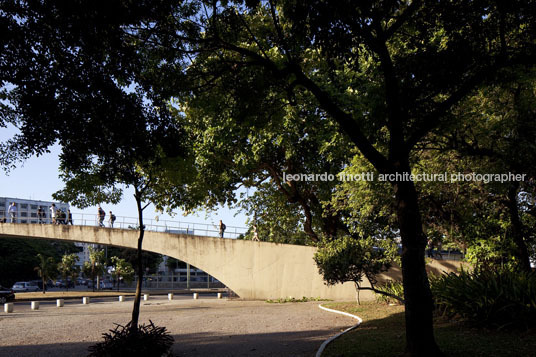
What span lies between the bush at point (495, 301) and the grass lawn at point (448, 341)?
0.39 metres

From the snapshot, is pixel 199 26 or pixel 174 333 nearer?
pixel 199 26

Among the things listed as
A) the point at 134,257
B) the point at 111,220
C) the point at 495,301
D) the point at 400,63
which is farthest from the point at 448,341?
the point at 134,257

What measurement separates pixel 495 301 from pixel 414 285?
3808 mm

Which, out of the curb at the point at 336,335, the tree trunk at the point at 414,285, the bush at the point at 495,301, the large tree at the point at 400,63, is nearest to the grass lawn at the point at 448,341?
the curb at the point at 336,335

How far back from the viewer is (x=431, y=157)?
1384 centimetres

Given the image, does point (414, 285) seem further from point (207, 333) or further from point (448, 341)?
point (207, 333)

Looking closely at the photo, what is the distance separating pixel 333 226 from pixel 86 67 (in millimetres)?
17744

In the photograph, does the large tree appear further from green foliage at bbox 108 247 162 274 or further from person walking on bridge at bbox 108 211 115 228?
green foliage at bbox 108 247 162 274

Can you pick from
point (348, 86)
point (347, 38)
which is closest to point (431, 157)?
point (348, 86)

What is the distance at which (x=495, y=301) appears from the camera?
30.3ft

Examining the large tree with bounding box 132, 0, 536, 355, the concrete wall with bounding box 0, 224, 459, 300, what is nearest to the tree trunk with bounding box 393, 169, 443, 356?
the large tree with bounding box 132, 0, 536, 355

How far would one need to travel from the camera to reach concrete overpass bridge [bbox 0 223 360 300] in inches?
898

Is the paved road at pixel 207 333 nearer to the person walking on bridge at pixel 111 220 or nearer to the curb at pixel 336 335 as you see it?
the curb at pixel 336 335

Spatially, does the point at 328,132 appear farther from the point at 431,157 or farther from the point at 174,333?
the point at 174,333
